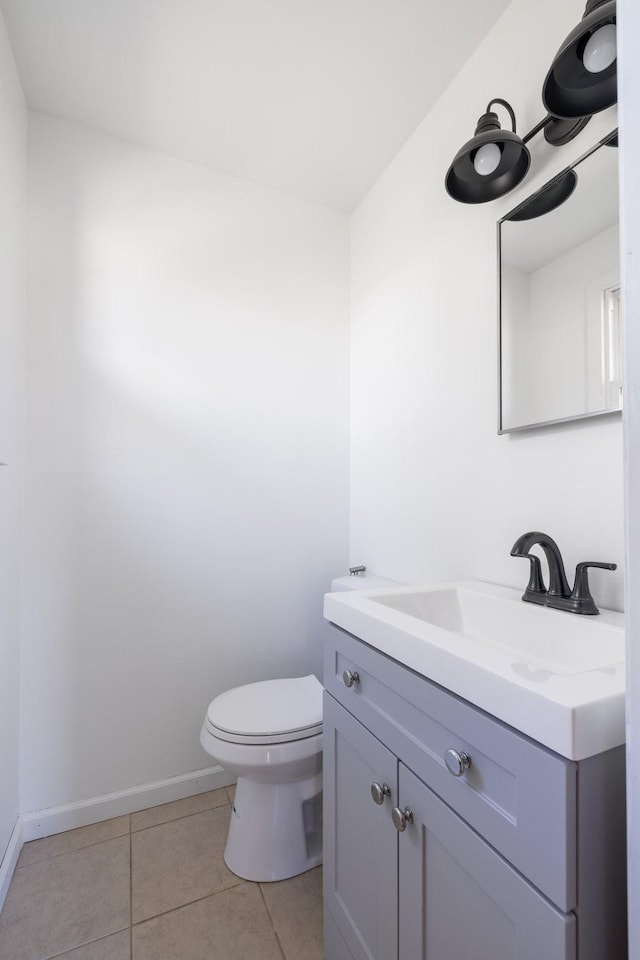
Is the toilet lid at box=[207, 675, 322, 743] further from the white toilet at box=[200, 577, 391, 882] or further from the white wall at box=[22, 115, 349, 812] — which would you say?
the white wall at box=[22, 115, 349, 812]

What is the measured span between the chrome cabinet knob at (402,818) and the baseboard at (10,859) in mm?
1257

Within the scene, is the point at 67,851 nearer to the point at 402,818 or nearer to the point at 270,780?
the point at 270,780

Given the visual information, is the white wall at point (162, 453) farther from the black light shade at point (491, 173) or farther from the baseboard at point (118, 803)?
the black light shade at point (491, 173)

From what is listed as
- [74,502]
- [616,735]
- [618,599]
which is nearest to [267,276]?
[74,502]

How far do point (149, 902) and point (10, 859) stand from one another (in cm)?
46

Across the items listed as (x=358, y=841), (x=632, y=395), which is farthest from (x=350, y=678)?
(x=632, y=395)

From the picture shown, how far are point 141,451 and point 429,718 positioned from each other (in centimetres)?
138

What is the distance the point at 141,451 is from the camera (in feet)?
5.56

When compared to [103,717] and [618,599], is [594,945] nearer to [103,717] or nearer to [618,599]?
[618,599]

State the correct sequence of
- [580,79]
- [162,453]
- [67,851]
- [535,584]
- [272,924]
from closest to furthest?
[580,79]
[535,584]
[272,924]
[67,851]
[162,453]

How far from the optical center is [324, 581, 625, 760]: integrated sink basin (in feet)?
Result: 1.69

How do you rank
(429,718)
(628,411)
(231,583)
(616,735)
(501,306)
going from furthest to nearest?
(231,583) → (501,306) → (429,718) → (616,735) → (628,411)

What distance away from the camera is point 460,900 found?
0.66 meters

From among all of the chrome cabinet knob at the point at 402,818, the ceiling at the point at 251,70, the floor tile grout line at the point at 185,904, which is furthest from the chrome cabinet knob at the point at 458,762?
the ceiling at the point at 251,70
